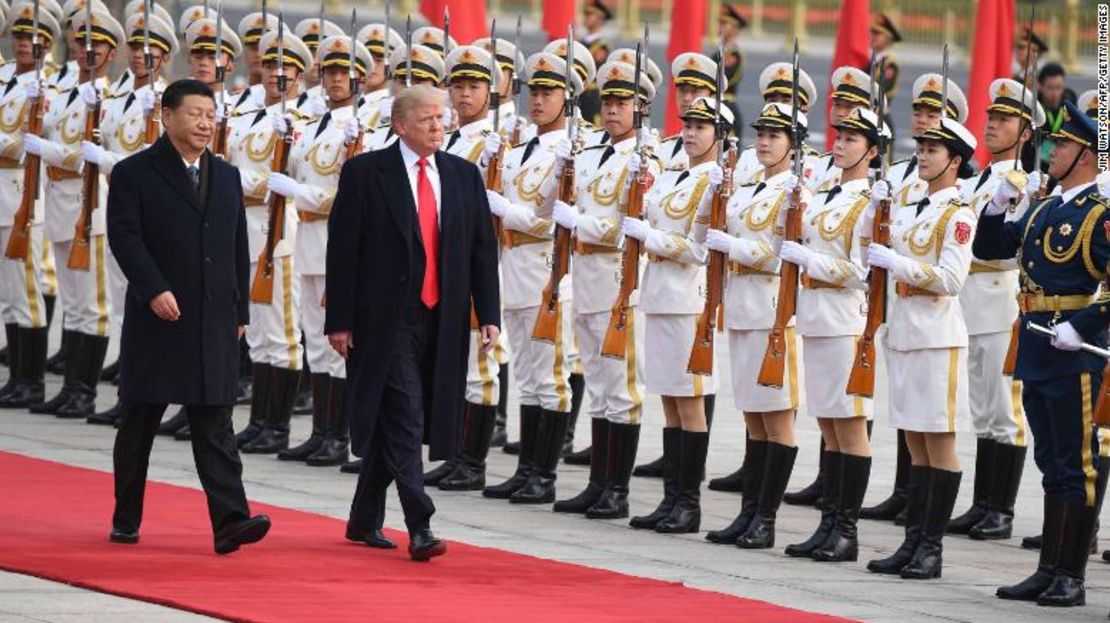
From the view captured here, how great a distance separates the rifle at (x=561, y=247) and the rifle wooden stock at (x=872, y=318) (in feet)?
6.28

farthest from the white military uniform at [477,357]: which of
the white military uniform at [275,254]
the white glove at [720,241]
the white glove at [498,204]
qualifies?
the white glove at [720,241]

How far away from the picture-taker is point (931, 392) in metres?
11.1

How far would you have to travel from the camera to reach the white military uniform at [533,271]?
42.4 feet

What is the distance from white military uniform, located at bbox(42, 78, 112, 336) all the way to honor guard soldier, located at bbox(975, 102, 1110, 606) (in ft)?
21.4

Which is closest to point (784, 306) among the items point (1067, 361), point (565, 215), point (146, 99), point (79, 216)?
point (565, 215)

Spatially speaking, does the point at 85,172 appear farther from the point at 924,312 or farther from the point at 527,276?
the point at 924,312

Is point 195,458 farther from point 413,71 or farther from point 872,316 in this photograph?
point 413,71

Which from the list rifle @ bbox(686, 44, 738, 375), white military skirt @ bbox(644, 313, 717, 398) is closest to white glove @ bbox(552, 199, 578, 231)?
white military skirt @ bbox(644, 313, 717, 398)

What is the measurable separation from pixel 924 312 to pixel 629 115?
6.83 feet

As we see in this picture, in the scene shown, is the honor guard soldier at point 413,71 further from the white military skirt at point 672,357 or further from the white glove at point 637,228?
the white military skirt at point 672,357

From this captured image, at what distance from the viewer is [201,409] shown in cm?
1041

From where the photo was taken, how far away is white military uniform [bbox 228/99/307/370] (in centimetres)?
1427

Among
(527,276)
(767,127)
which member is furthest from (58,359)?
(767,127)

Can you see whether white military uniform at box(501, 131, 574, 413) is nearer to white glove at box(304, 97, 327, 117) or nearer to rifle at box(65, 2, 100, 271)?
white glove at box(304, 97, 327, 117)
